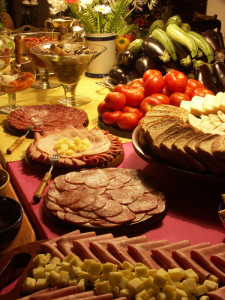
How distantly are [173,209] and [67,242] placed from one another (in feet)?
1.81

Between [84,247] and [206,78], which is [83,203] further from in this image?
[206,78]

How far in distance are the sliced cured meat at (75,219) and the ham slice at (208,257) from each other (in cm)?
42

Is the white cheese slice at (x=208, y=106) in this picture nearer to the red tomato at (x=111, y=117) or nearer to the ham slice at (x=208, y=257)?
the red tomato at (x=111, y=117)

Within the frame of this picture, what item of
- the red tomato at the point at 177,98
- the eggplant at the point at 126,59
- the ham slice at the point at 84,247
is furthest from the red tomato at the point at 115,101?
the ham slice at the point at 84,247

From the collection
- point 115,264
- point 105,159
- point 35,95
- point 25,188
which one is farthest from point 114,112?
point 115,264

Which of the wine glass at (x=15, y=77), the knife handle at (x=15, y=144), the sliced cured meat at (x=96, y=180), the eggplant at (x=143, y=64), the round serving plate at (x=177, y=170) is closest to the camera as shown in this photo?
the round serving plate at (x=177, y=170)

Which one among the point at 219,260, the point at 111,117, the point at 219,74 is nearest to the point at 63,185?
the point at 219,260

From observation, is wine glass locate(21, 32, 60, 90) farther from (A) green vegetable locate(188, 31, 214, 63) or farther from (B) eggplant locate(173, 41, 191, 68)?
(A) green vegetable locate(188, 31, 214, 63)

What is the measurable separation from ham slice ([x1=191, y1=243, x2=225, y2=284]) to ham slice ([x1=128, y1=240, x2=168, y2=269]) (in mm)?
123

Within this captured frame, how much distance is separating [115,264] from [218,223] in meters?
0.57

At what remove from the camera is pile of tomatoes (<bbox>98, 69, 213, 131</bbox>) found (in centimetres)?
234

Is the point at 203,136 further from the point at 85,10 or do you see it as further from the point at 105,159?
the point at 85,10

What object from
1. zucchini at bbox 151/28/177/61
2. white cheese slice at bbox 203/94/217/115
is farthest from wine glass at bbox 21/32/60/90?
white cheese slice at bbox 203/94/217/115

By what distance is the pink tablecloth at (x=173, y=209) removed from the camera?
4.78 feet
